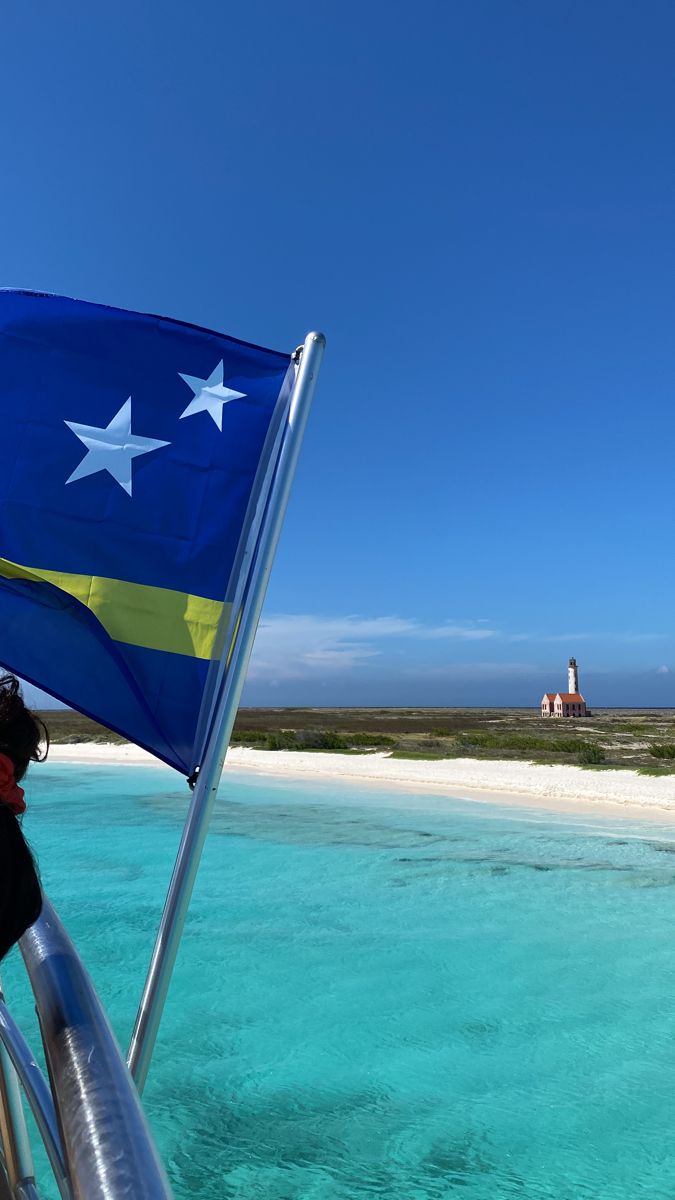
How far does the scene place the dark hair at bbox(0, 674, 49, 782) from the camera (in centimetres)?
165

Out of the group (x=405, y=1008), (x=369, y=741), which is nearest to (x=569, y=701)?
(x=369, y=741)

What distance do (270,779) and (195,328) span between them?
25797 millimetres

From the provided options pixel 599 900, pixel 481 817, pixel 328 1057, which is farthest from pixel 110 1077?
pixel 481 817

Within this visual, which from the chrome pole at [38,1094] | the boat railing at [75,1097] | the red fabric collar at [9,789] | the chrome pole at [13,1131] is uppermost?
the red fabric collar at [9,789]

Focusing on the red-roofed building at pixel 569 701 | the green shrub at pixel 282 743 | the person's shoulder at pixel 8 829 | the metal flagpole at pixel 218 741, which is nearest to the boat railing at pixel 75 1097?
the person's shoulder at pixel 8 829

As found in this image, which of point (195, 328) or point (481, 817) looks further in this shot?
point (481, 817)

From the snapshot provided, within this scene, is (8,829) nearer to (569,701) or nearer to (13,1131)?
(13,1131)

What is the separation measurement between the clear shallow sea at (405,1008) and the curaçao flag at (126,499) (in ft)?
12.3

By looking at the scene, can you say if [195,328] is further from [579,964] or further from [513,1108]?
[579,964]

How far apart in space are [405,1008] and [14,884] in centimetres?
741

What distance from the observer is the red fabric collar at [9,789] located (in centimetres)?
148

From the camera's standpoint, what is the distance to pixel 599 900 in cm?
1149

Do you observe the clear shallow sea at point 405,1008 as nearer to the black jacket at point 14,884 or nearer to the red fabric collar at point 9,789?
the black jacket at point 14,884

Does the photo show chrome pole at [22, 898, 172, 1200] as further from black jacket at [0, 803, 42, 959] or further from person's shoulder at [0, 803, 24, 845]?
person's shoulder at [0, 803, 24, 845]
